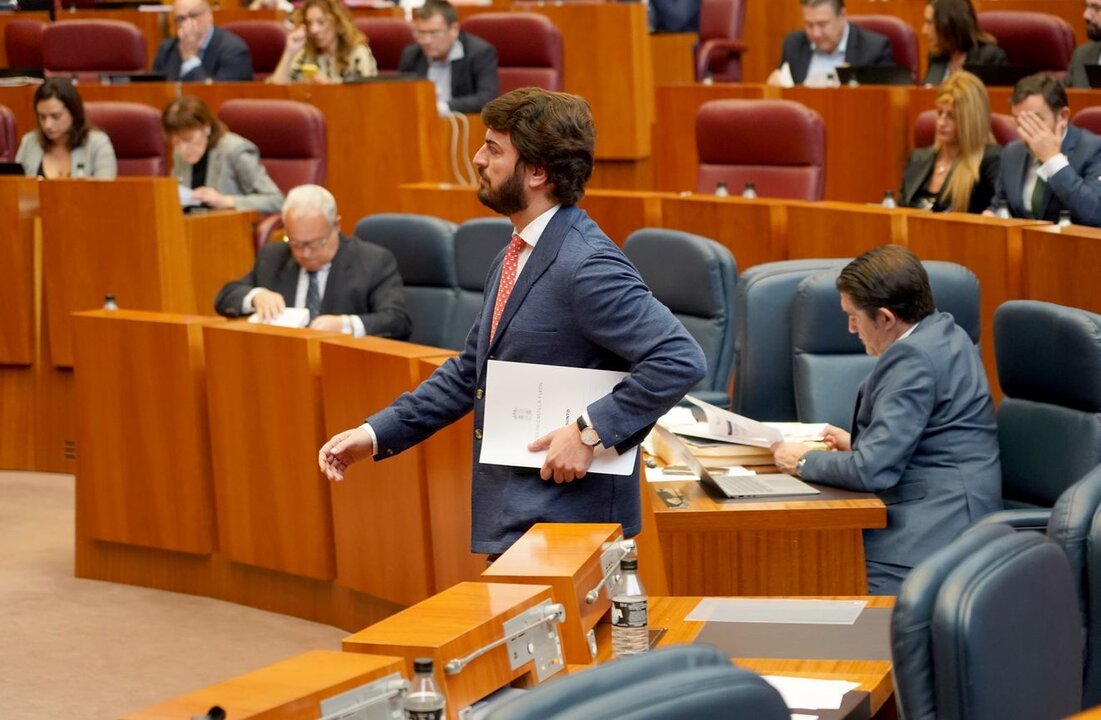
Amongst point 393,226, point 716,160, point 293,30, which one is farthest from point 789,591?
point 293,30

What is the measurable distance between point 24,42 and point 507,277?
7.45 meters

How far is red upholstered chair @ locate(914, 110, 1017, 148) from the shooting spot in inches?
227

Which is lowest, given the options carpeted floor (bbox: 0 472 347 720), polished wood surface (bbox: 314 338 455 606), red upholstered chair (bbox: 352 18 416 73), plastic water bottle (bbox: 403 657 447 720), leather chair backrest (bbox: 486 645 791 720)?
carpeted floor (bbox: 0 472 347 720)

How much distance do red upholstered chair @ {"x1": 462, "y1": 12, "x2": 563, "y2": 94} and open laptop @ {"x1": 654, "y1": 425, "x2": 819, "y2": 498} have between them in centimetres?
450

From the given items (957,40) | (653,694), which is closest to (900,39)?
(957,40)

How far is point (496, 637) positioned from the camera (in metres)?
1.96

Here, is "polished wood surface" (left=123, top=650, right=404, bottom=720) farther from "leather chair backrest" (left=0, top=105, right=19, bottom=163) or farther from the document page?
"leather chair backrest" (left=0, top=105, right=19, bottom=163)

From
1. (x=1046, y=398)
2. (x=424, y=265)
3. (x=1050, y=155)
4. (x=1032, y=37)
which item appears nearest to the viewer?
(x=1046, y=398)

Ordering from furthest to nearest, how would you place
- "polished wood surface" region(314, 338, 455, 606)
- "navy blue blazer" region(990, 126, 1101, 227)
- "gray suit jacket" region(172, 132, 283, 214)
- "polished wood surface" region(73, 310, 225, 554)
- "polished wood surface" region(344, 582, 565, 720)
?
1. "gray suit jacket" region(172, 132, 283, 214)
2. "navy blue blazer" region(990, 126, 1101, 227)
3. "polished wood surface" region(73, 310, 225, 554)
4. "polished wood surface" region(314, 338, 455, 606)
5. "polished wood surface" region(344, 582, 565, 720)

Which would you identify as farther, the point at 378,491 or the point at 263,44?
the point at 263,44

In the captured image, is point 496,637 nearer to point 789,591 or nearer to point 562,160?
point 562,160

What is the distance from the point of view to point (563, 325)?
257 centimetres

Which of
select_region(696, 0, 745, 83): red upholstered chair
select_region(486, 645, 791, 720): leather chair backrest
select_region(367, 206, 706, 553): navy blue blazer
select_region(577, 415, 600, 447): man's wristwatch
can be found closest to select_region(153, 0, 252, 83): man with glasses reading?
select_region(696, 0, 745, 83): red upholstered chair

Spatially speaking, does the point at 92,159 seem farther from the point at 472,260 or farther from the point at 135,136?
the point at 472,260
